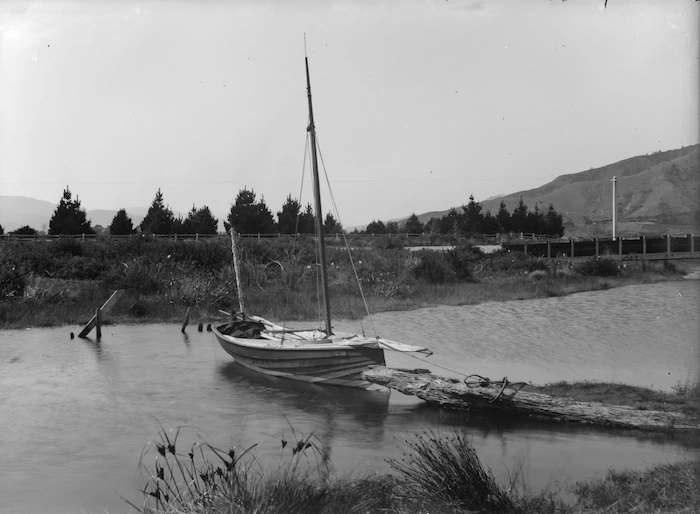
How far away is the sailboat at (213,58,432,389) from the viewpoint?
15.9 metres

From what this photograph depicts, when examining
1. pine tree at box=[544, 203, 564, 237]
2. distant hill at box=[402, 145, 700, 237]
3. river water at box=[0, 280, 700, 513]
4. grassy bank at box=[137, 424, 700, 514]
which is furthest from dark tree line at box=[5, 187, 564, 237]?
distant hill at box=[402, 145, 700, 237]

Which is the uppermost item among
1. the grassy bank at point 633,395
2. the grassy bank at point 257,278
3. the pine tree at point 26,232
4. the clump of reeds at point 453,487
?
the pine tree at point 26,232

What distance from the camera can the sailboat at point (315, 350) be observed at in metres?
15.9

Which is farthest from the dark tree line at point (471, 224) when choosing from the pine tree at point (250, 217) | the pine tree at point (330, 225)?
the pine tree at point (250, 217)

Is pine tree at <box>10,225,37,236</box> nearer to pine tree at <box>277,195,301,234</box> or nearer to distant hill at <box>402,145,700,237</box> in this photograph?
pine tree at <box>277,195,301,234</box>

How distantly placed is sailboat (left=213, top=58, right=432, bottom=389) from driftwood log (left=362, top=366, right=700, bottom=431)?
115 centimetres

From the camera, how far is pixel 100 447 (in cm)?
1210

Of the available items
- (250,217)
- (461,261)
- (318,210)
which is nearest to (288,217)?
(250,217)

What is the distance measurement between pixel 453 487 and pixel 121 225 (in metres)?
56.9

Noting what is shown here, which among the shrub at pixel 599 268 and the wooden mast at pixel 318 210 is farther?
the shrub at pixel 599 268

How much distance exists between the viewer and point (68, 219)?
57406mm

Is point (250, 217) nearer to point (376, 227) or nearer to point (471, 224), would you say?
point (376, 227)

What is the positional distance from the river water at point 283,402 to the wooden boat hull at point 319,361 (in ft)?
0.94

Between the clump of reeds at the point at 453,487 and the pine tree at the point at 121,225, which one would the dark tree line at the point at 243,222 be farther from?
the clump of reeds at the point at 453,487
